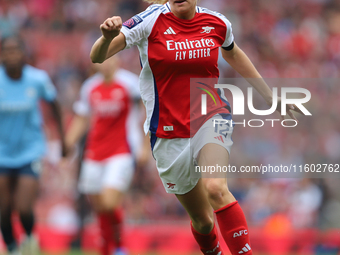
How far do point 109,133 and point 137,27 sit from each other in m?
3.43

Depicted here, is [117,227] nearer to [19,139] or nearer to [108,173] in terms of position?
[108,173]

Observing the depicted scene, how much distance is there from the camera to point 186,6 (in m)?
4.34

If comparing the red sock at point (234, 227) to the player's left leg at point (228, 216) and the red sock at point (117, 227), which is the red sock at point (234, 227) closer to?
the player's left leg at point (228, 216)

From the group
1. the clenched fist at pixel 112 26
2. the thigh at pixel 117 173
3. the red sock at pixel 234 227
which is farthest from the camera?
the thigh at pixel 117 173

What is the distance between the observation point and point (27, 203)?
6277mm

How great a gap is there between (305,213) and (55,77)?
7.07m

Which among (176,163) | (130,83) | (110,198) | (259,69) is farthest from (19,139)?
(259,69)

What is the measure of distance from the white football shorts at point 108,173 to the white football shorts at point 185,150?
2591 mm

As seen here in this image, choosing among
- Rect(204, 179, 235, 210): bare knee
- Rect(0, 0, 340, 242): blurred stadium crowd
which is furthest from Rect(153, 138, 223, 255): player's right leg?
Rect(0, 0, 340, 242): blurred stadium crowd

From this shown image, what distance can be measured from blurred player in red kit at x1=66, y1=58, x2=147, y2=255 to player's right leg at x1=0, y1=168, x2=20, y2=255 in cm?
98

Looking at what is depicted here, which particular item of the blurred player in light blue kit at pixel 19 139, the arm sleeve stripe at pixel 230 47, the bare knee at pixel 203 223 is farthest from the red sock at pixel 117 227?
the arm sleeve stripe at pixel 230 47

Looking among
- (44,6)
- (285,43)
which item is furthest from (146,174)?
(44,6)

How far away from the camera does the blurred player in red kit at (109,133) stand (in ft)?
23.8

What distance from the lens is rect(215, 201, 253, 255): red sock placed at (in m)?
4.00
